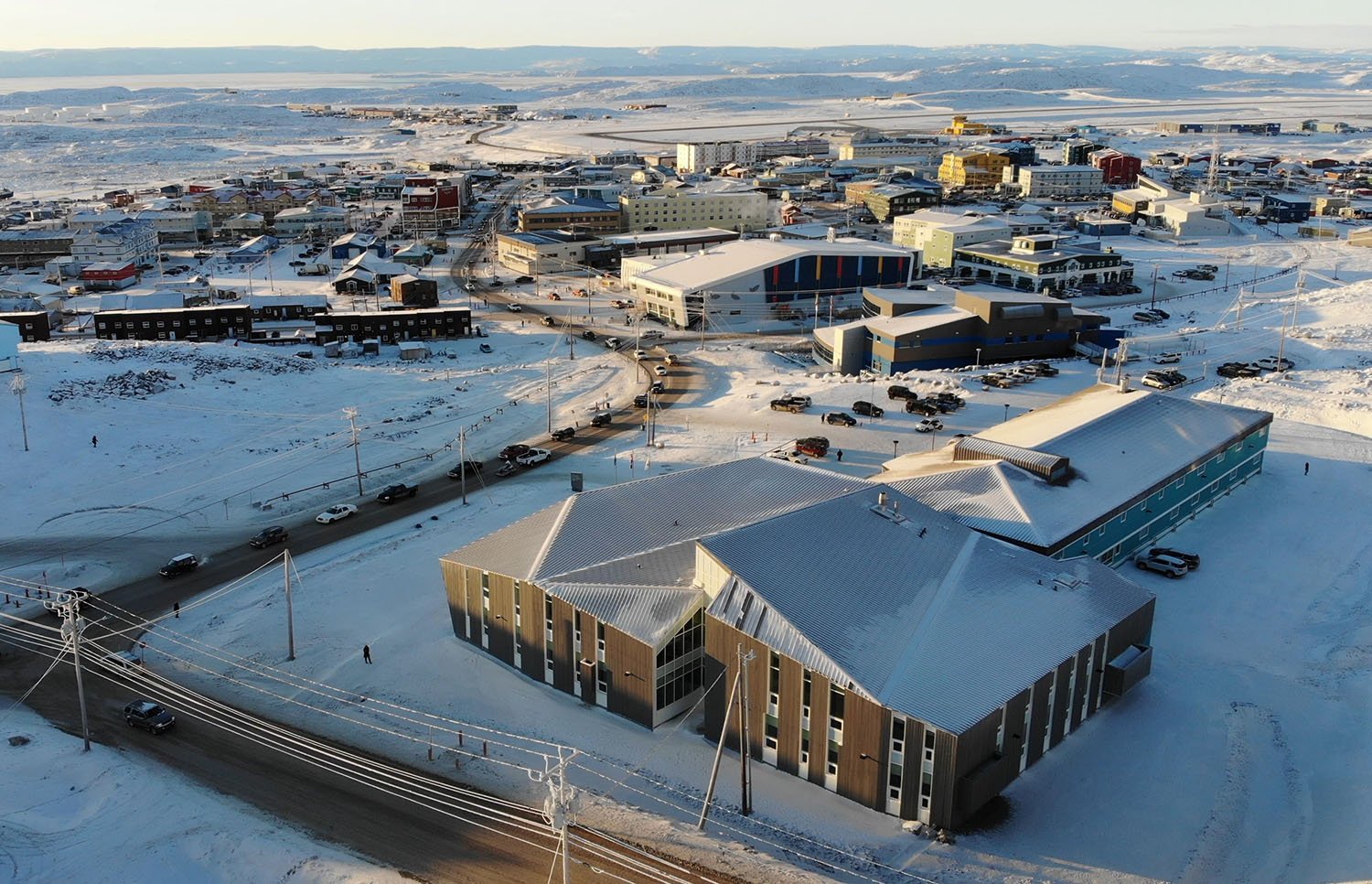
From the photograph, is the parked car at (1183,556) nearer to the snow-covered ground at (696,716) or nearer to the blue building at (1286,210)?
the snow-covered ground at (696,716)

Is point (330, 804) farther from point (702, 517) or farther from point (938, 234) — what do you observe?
point (938, 234)

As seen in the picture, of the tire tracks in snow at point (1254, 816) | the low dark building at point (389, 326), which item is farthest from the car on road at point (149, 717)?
the low dark building at point (389, 326)

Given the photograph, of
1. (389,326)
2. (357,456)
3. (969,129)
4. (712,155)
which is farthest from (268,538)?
(969,129)

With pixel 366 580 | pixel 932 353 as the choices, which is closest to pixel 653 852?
pixel 366 580

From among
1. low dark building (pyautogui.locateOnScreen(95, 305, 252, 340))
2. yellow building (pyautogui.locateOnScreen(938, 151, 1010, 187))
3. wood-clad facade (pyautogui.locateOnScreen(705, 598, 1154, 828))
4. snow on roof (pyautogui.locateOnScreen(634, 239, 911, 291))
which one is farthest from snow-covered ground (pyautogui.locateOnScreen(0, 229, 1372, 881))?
yellow building (pyautogui.locateOnScreen(938, 151, 1010, 187))

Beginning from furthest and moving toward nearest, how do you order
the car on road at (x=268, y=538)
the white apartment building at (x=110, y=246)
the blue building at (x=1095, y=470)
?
1. the white apartment building at (x=110, y=246)
2. the car on road at (x=268, y=538)
3. the blue building at (x=1095, y=470)

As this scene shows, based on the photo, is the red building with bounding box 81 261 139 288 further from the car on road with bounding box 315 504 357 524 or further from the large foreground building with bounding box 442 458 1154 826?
the large foreground building with bounding box 442 458 1154 826

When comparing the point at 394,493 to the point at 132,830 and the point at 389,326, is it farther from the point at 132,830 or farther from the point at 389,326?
the point at 389,326
